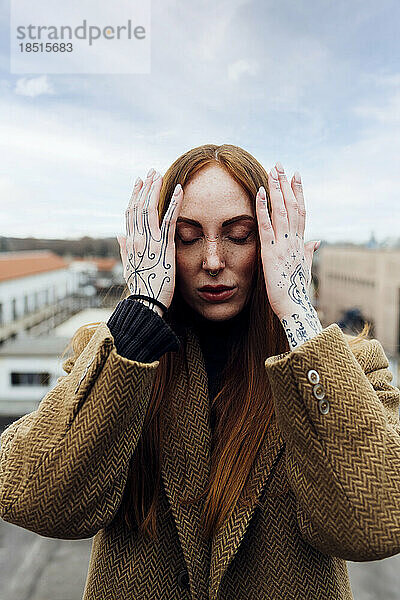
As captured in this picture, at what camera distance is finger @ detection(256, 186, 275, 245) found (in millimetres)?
669

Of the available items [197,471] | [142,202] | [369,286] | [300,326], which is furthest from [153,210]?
[369,286]

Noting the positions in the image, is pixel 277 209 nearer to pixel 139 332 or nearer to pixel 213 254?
pixel 213 254

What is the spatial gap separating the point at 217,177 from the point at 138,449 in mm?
423

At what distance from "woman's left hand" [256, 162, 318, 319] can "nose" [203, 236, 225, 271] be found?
0.20ft

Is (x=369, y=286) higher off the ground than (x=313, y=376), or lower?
lower

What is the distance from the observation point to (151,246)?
0.69 m

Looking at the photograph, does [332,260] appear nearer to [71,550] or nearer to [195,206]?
[71,550]

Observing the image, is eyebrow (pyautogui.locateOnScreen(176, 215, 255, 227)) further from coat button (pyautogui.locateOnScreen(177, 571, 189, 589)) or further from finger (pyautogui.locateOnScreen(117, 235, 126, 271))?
coat button (pyautogui.locateOnScreen(177, 571, 189, 589))

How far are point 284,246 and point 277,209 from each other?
0.18 ft

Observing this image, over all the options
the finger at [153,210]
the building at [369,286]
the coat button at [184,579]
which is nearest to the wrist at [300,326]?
the finger at [153,210]

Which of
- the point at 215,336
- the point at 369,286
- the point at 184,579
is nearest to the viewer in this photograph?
the point at 184,579

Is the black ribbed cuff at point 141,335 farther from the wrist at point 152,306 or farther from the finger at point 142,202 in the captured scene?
the finger at point 142,202

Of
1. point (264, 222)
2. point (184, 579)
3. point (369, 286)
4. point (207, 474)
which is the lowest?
point (369, 286)

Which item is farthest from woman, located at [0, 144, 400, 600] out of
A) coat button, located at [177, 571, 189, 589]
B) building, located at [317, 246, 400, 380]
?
building, located at [317, 246, 400, 380]
